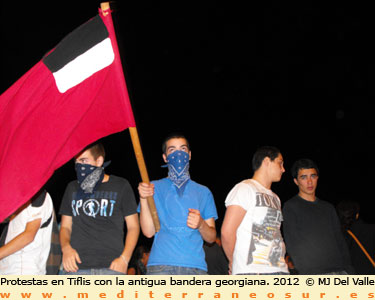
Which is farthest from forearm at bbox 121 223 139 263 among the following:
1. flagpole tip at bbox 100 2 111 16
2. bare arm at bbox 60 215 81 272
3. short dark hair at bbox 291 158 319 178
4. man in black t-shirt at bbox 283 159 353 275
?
short dark hair at bbox 291 158 319 178

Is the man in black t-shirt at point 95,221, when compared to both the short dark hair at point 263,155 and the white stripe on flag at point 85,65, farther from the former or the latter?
the short dark hair at point 263,155

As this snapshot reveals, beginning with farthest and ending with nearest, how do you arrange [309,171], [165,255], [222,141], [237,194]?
[222,141] < [309,171] < [237,194] < [165,255]

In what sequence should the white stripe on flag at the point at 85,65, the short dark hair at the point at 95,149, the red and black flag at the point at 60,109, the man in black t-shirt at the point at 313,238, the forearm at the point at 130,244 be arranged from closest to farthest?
the red and black flag at the point at 60,109
the white stripe on flag at the point at 85,65
the forearm at the point at 130,244
the short dark hair at the point at 95,149
the man in black t-shirt at the point at 313,238

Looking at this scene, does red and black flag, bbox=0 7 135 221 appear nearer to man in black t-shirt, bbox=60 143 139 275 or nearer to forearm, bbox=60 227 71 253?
man in black t-shirt, bbox=60 143 139 275

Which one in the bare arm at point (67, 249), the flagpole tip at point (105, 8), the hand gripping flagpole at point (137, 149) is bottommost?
the bare arm at point (67, 249)

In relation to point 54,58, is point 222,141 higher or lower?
higher

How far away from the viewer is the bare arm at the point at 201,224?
3.26m

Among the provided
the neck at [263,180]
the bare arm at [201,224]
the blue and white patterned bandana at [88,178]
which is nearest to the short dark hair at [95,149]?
the blue and white patterned bandana at [88,178]

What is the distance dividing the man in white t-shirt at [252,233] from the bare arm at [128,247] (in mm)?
708

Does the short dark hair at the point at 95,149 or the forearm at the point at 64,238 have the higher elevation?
the short dark hair at the point at 95,149
